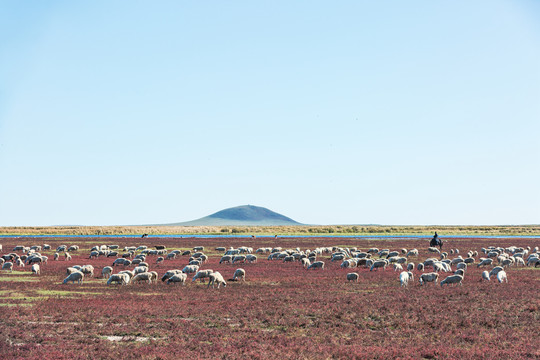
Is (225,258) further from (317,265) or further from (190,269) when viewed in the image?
(190,269)

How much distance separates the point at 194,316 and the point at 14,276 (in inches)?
893

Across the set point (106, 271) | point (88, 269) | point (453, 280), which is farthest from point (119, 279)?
point (453, 280)

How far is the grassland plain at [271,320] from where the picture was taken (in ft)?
52.3

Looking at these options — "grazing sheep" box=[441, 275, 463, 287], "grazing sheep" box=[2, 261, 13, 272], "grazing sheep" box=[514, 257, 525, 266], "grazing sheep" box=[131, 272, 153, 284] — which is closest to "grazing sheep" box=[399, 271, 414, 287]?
"grazing sheep" box=[441, 275, 463, 287]

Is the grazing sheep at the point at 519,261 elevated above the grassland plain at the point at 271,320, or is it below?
above

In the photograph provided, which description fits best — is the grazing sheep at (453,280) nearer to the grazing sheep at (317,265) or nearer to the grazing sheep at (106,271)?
the grazing sheep at (317,265)

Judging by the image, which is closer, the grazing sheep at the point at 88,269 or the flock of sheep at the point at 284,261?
the flock of sheep at the point at 284,261

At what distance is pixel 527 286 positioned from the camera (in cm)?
3045

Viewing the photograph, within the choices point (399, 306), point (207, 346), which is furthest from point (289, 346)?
point (399, 306)

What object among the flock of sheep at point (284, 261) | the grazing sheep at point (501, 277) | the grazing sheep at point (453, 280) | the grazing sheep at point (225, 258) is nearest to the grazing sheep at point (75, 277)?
the flock of sheep at point (284, 261)

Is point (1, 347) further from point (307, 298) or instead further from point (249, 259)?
point (249, 259)

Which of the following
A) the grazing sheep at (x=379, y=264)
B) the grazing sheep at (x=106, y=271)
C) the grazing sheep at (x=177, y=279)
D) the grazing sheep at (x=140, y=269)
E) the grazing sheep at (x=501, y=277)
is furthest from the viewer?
the grazing sheep at (x=379, y=264)

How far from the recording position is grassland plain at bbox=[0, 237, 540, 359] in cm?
1595

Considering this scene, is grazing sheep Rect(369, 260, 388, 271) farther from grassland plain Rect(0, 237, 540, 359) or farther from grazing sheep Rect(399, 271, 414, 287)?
grazing sheep Rect(399, 271, 414, 287)
